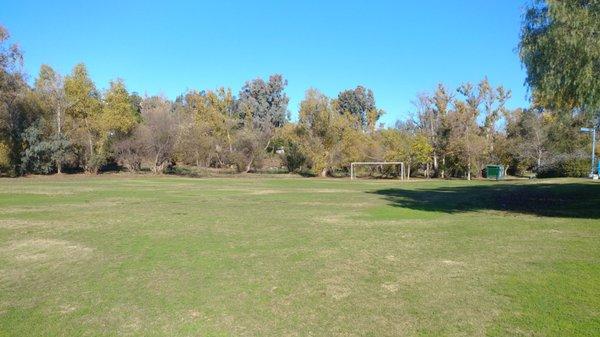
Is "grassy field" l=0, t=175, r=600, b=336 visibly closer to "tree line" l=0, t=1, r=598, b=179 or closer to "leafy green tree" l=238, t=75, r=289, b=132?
"tree line" l=0, t=1, r=598, b=179

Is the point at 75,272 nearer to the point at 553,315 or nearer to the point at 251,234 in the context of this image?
the point at 251,234

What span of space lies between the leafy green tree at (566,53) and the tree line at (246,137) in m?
29.4

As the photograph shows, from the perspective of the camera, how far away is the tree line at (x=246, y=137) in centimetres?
4534

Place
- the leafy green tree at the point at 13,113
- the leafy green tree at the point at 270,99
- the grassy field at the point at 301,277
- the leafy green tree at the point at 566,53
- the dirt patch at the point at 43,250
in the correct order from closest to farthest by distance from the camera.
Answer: the grassy field at the point at 301,277
the dirt patch at the point at 43,250
the leafy green tree at the point at 566,53
the leafy green tree at the point at 13,113
the leafy green tree at the point at 270,99

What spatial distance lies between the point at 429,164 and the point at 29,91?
44.0 metres

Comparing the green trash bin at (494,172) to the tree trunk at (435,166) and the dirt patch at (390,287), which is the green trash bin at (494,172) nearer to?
the tree trunk at (435,166)

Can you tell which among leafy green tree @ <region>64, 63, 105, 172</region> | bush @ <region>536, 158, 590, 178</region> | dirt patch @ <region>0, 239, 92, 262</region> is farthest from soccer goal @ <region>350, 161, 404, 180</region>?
dirt patch @ <region>0, 239, 92, 262</region>

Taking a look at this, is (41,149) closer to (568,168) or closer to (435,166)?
(435,166)

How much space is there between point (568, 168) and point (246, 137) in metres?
34.4

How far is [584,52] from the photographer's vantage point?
12227mm

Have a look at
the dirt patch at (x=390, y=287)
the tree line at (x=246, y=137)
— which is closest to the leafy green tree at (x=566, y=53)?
the dirt patch at (x=390, y=287)

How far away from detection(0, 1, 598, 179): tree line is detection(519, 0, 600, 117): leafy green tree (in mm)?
29445

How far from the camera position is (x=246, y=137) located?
57406 mm

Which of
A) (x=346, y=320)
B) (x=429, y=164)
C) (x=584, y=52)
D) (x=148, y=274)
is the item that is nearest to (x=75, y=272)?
(x=148, y=274)
